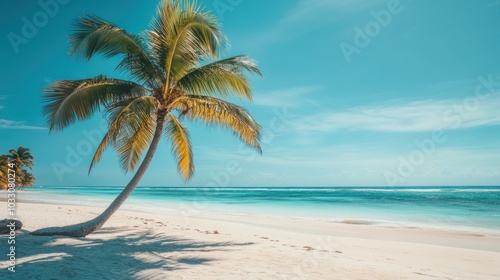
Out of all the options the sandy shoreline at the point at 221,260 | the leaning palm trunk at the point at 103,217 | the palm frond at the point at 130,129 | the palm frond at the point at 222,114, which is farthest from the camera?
the palm frond at the point at 222,114

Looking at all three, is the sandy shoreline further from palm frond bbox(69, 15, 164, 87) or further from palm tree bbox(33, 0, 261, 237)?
palm frond bbox(69, 15, 164, 87)

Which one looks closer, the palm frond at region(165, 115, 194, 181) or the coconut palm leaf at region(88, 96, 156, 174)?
the coconut palm leaf at region(88, 96, 156, 174)

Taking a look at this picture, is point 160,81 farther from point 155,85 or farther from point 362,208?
point 362,208

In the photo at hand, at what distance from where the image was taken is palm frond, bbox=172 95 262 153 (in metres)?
7.78

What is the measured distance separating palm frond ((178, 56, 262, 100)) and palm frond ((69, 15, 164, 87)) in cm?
78

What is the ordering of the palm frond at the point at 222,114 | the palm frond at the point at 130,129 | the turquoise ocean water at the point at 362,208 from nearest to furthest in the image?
the palm frond at the point at 130,129 → the palm frond at the point at 222,114 → the turquoise ocean water at the point at 362,208

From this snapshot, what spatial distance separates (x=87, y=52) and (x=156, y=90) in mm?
1686

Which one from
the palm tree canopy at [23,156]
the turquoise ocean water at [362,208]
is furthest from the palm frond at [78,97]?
the palm tree canopy at [23,156]

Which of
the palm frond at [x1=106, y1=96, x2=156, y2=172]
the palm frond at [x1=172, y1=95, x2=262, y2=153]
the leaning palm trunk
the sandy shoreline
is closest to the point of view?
the sandy shoreline

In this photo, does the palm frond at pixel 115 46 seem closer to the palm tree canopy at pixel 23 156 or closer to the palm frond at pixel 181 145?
the palm frond at pixel 181 145

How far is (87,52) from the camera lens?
22.3 feet

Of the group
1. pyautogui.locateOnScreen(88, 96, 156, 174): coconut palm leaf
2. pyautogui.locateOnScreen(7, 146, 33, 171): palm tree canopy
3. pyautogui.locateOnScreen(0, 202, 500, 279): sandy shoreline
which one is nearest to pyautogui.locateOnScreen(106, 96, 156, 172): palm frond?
pyautogui.locateOnScreen(88, 96, 156, 174): coconut palm leaf

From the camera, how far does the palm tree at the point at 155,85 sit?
22.1ft

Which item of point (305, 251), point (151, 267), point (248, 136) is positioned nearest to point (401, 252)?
point (305, 251)
